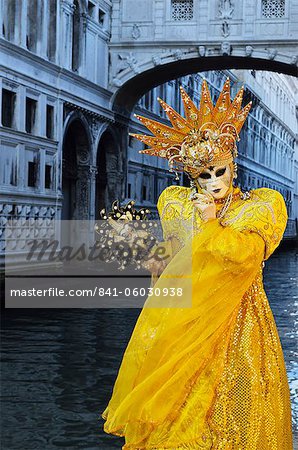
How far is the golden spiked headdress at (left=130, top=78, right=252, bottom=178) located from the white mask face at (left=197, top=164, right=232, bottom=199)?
0.03 m

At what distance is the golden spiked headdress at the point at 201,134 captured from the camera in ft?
13.2

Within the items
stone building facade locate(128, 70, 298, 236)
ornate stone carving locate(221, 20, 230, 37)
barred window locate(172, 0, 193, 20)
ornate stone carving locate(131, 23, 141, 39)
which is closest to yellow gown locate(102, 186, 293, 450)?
ornate stone carving locate(221, 20, 230, 37)

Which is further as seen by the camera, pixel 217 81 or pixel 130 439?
pixel 217 81

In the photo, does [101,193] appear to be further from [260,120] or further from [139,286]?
[260,120]

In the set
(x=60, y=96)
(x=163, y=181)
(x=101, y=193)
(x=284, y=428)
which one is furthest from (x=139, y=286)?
(x=163, y=181)

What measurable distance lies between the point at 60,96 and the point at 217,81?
20723 mm

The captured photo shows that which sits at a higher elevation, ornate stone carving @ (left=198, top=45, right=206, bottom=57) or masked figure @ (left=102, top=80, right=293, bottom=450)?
ornate stone carving @ (left=198, top=45, right=206, bottom=57)

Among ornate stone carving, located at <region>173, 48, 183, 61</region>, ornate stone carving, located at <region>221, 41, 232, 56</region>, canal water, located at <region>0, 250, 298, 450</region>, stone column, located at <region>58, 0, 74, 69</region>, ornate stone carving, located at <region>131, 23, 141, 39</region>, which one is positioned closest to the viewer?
canal water, located at <region>0, 250, 298, 450</region>

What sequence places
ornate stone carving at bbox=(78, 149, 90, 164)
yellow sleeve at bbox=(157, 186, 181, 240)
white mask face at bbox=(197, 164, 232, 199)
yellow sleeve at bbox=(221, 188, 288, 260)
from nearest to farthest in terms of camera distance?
1. yellow sleeve at bbox=(221, 188, 288, 260)
2. white mask face at bbox=(197, 164, 232, 199)
3. yellow sleeve at bbox=(157, 186, 181, 240)
4. ornate stone carving at bbox=(78, 149, 90, 164)

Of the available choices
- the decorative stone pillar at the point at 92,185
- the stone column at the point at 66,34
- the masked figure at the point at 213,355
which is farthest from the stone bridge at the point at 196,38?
the masked figure at the point at 213,355

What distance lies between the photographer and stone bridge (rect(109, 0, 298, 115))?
22.2m

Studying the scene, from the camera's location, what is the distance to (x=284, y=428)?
372cm

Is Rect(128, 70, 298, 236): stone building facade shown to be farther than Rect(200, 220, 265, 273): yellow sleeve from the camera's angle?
Yes

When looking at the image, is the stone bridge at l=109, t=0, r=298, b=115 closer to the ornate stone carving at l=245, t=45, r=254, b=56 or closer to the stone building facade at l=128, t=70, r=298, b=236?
the ornate stone carving at l=245, t=45, r=254, b=56
